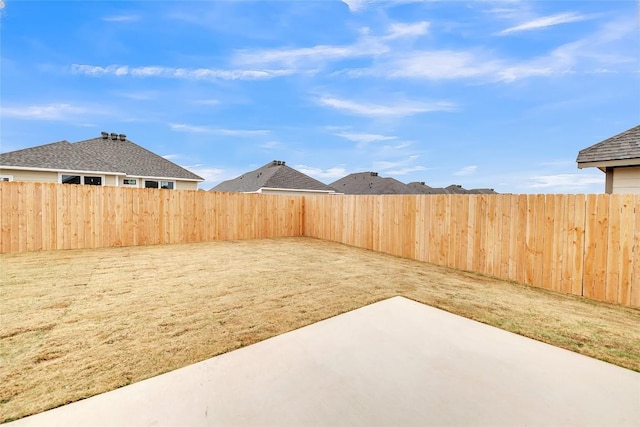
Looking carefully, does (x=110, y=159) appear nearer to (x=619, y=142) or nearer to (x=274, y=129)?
(x=274, y=129)

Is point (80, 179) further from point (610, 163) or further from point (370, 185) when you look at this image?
point (370, 185)

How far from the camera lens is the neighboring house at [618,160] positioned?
530 cm

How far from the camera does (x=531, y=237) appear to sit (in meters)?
4.73

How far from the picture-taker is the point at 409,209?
6.97 metres

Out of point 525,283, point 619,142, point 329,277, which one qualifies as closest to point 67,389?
point 329,277

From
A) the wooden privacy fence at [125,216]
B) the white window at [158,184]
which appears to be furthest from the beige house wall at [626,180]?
the white window at [158,184]

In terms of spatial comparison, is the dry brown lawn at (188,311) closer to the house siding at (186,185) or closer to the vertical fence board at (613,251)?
the vertical fence board at (613,251)

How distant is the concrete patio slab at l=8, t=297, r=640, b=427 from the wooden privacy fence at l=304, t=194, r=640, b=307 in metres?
2.56

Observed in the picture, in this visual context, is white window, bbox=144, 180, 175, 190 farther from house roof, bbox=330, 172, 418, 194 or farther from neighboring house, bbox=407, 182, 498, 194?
neighboring house, bbox=407, 182, 498, 194

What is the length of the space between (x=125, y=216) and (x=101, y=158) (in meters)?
8.92

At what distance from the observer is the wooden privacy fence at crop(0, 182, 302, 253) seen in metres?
6.92

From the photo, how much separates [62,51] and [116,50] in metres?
1.72

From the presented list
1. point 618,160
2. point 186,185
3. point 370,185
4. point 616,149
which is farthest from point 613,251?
point 370,185

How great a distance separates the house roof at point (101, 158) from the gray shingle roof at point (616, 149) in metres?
16.8
